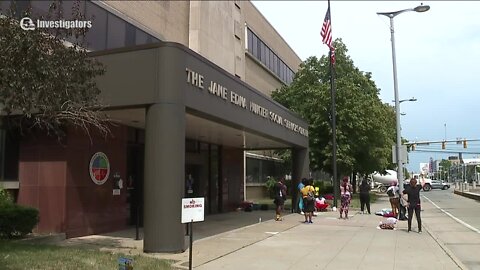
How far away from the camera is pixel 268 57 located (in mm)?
43500

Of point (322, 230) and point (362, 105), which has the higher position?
point (362, 105)

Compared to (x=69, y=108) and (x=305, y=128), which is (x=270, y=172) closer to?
(x=305, y=128)

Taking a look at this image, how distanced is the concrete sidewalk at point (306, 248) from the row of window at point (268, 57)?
22556mm

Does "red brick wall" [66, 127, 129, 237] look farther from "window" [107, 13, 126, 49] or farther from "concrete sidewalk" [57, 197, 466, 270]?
"window" [107, 13, 126, 49]

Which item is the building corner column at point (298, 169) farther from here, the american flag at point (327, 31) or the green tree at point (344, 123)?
the green tree at point (344, 123)

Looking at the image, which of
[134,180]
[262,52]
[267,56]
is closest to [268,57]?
[267,56]

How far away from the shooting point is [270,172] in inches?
1683

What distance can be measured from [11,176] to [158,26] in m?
12.1

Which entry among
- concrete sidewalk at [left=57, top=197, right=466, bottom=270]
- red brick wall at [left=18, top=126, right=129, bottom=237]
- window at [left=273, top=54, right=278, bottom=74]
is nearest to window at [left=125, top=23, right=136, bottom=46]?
red brick wall at [left=18, top=126, right=129, bottom=237]

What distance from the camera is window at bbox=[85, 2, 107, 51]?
17531mm

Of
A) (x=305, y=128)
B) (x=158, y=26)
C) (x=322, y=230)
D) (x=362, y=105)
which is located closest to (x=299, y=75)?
(x=362, y=105)

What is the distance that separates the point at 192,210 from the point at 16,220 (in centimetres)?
538

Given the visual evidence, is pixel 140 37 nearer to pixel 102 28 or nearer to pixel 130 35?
pixel 130 35

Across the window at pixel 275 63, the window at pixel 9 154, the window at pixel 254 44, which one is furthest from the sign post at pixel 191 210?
the window at pixel 275 63
